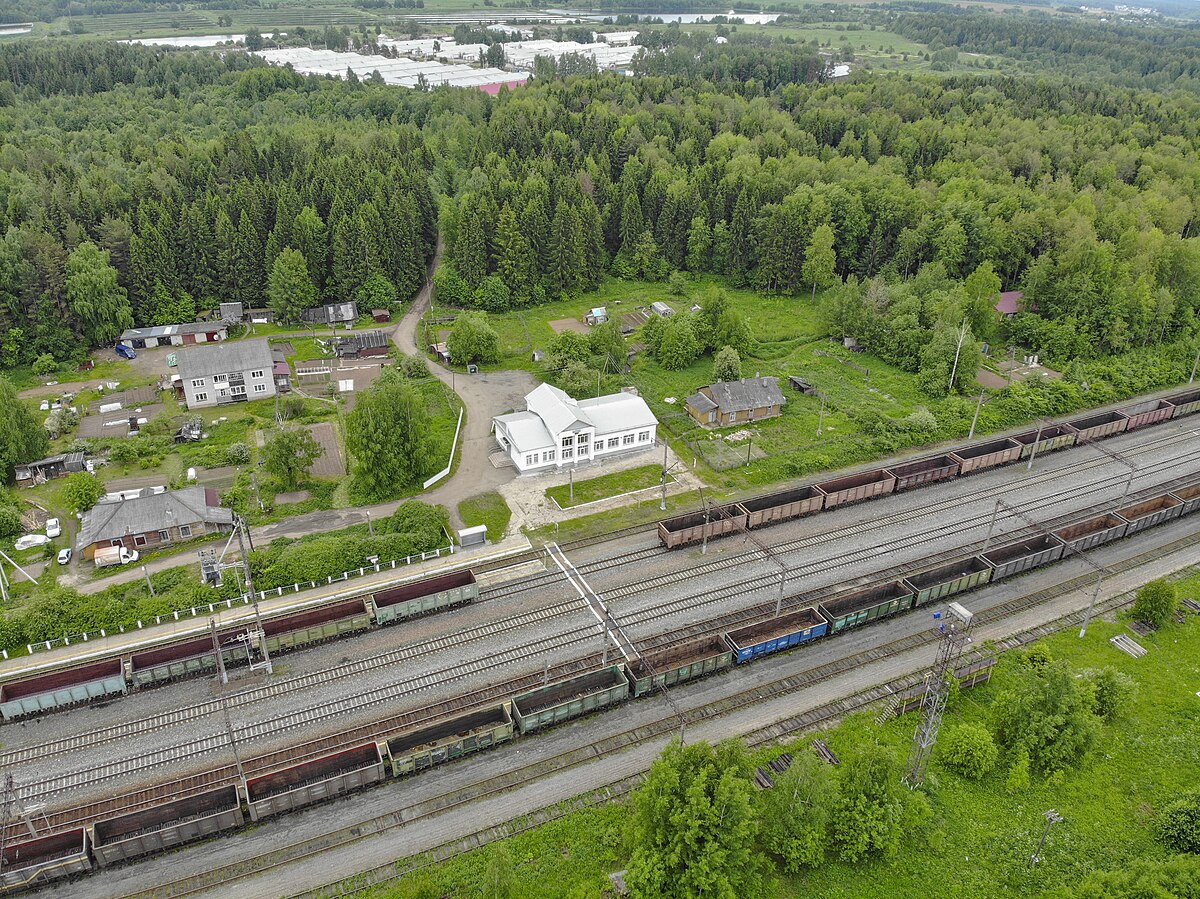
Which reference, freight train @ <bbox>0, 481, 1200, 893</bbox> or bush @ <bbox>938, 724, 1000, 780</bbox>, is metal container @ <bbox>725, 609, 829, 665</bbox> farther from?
bush @ <bbox>938, 724, 1000, 780</bbox>

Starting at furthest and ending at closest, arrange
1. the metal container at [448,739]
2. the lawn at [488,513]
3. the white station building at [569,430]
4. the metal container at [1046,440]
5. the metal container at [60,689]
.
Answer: the metal container at [1046,440] < the white station building at [569,430] < the lawn at [488,513] < the metal container at [60,689] < the metal container at [448,739]

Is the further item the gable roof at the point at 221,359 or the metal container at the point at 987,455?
the gable roof at the point at 221,359

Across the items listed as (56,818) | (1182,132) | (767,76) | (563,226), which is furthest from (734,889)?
(767,76)

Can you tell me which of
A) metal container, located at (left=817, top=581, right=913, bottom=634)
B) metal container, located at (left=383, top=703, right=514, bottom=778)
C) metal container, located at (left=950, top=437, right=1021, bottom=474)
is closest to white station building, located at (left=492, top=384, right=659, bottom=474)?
metal container, located at (left=817, top=581, right=913, bottom=634)

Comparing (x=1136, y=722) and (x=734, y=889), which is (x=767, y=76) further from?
(x=734, y=889)

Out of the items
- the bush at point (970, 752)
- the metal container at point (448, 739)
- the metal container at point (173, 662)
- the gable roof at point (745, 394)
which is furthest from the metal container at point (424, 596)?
the gable roof at point (745, 394)

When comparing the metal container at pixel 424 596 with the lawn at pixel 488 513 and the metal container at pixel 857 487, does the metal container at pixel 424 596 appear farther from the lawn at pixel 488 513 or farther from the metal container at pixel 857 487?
the metal container at pixel 857 487
